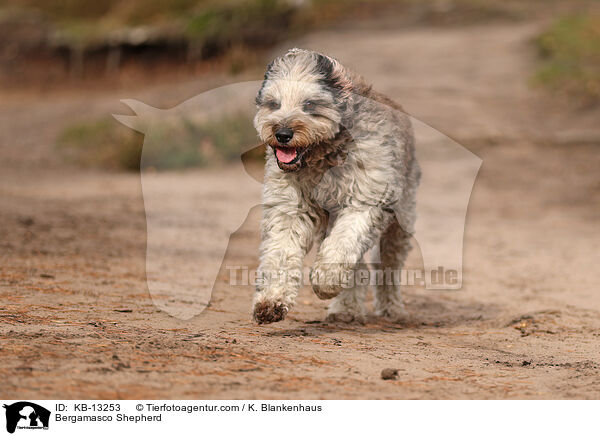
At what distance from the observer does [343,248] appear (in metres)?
5.37

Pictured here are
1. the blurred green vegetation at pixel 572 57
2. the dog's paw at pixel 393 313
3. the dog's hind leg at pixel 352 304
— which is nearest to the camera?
the dog's hind leg at pixel 352 304

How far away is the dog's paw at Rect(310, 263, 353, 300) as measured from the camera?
5348 mm

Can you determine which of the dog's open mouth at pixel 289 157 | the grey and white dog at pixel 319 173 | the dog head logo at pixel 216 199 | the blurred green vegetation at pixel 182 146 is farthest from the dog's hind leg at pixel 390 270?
the blurred green vegetation at pixel 182 146

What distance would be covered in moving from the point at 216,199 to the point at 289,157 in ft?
24.9

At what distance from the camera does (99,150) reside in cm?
1708

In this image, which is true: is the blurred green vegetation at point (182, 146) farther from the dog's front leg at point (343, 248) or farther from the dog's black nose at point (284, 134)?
the dog's black nose at point (284, 134)

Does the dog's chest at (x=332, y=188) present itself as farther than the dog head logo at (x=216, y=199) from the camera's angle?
No

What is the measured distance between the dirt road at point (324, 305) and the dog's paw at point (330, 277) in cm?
34

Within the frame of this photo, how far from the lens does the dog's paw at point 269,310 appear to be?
17.2 ft

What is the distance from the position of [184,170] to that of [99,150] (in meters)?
2.73
